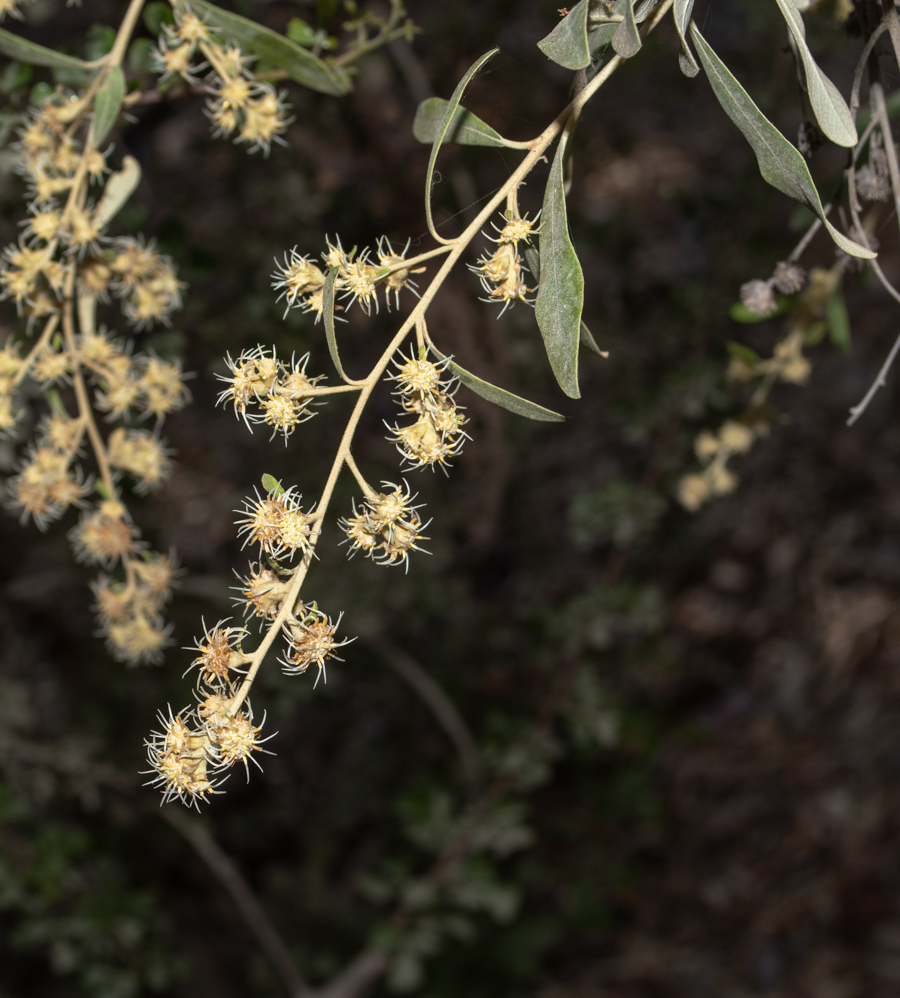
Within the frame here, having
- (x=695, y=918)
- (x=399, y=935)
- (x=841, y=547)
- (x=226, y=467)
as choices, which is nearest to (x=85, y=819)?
(x=399, y=935)

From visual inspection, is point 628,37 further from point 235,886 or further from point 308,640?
point 235,886

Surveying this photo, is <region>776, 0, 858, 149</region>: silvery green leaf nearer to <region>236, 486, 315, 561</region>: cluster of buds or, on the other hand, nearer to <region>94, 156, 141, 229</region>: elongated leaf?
<region>236, 486, 315, 561</region>: cluster of buds

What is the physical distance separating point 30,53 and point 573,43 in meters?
0.86

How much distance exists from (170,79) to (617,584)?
2141 millimetres

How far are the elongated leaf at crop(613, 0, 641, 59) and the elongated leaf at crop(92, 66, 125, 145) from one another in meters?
0.71

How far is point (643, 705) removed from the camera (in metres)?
3.40

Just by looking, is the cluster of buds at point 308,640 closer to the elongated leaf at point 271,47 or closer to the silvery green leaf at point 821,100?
the silvery green leaf at point 821,100

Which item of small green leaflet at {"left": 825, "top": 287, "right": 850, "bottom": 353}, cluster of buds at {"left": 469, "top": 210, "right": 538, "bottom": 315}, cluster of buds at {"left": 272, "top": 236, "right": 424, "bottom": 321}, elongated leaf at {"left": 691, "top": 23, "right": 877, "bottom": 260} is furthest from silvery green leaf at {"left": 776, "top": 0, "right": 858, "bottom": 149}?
small green leaflet at {"left": 825, "top": 287, "right": 850, "bottom": 353}

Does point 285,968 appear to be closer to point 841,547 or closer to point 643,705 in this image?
point 643,705

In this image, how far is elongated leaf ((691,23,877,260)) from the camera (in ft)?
2.68

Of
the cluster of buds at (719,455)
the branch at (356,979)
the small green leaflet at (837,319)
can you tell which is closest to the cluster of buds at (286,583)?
the cluster of buds at (719,455)

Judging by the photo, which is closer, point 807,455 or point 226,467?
point 807,455

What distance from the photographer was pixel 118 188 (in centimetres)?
134

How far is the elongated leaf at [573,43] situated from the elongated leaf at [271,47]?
49 centimetres
